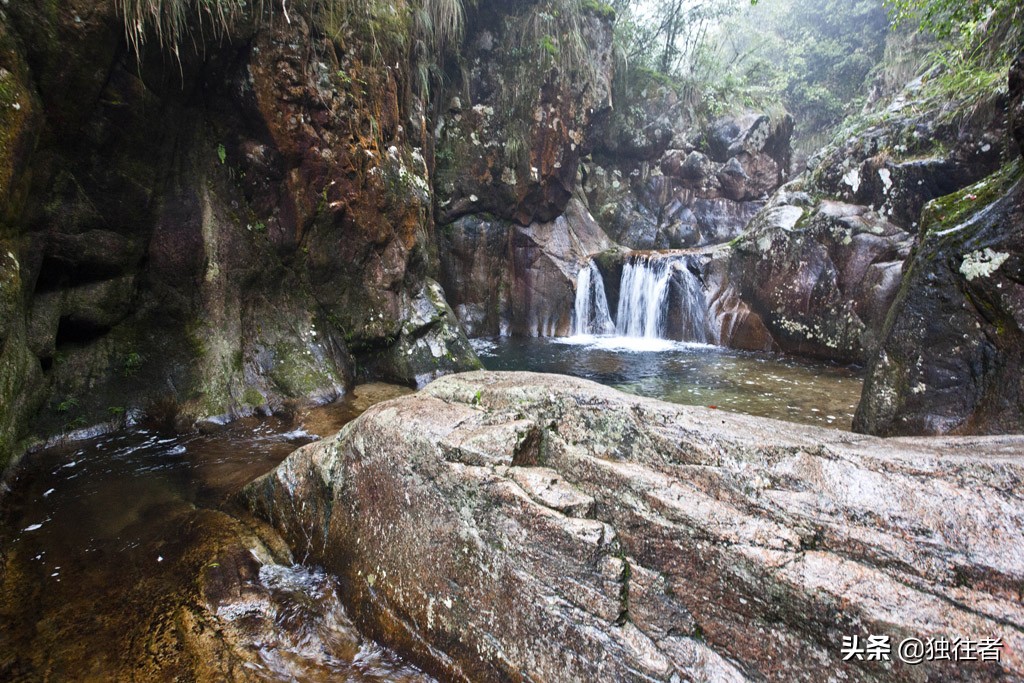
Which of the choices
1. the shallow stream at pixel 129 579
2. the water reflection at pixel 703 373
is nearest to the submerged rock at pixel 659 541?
the shallow stream at pixel 129 579

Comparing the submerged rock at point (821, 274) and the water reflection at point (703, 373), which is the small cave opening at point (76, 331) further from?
the submerged rock at point (821, 274)

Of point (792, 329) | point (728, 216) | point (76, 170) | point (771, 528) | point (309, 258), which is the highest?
point (728, 216)

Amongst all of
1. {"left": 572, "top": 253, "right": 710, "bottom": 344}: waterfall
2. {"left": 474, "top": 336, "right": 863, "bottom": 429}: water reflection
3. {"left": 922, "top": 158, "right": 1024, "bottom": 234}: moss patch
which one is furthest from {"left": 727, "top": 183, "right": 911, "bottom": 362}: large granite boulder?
{"left": 922, "top": 158, "right": 1024, "bottom": 234}: moss patch

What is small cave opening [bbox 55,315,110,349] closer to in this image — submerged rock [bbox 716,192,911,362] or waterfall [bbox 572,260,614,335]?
waterfall [bbox 572,260,614,335]

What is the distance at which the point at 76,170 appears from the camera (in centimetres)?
467

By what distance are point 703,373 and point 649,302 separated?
4.38 m

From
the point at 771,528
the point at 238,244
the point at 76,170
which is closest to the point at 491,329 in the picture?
the point at 238,244

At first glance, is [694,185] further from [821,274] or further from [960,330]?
[960,330]

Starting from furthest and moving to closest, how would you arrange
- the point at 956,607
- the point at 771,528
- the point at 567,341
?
the point at 567,341 → the point at 771,528 → the point at 956,607

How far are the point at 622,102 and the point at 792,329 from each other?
41.2 feet

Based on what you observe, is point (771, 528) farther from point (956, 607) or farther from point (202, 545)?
point (202, 545)

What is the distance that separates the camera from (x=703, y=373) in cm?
833

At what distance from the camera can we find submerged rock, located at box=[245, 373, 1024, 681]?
1.69m

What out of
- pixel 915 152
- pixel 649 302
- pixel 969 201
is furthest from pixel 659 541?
pixel 649 302
